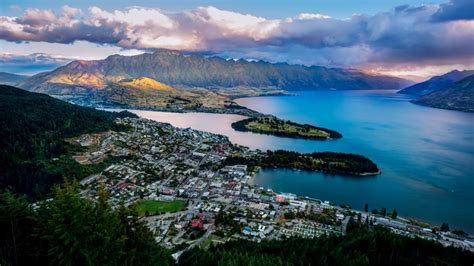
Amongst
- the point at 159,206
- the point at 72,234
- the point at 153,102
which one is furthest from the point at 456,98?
the point at 72,234

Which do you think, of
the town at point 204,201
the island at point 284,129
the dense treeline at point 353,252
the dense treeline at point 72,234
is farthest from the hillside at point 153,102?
the dense treeline at point 72,234

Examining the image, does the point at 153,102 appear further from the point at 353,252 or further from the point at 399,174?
the point at 353,252

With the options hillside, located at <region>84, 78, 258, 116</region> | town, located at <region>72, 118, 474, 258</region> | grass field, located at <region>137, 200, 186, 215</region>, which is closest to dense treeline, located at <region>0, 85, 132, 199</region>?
town, located at <region>72, 118, 474, 258</region>

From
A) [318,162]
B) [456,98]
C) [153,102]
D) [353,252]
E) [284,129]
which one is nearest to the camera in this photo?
[353,252]

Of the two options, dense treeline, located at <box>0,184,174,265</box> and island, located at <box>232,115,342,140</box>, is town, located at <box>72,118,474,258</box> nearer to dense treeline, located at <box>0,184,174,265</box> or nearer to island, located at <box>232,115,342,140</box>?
dense treeline, located at <box>0,184,174,265</box>

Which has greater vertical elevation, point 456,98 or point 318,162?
point 456,98

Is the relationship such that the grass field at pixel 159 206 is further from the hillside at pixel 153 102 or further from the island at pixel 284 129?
the hillside at pixel 153 102

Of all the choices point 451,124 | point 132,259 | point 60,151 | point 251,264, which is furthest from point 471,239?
point 451,124
